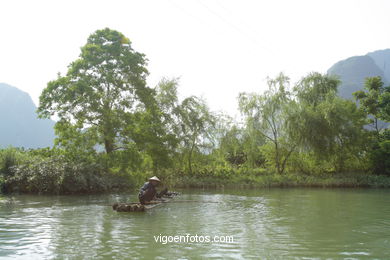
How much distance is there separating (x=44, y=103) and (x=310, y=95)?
2169cm

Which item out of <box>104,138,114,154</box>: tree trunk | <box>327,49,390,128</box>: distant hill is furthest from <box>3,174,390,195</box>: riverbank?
<box>327,49,390,128</box>: distant hill

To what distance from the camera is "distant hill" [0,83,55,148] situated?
170m

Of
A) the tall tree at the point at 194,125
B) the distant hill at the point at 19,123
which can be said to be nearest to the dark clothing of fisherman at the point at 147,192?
the tall tree at the point at 194,125

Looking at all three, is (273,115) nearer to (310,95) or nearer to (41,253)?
(310,95)

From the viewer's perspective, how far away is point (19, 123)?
175 metres

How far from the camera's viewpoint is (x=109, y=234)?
9.77 m

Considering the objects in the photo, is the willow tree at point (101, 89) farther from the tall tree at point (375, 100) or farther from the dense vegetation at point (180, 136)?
the tall tree at point (375, 100)

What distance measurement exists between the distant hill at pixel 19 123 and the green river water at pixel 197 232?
170 metres

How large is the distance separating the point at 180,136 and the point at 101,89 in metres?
9.42

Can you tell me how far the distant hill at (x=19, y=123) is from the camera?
170m

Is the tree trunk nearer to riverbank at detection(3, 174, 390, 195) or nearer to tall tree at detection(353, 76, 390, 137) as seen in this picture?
riverbank at detection(3, 174, 390, 195)

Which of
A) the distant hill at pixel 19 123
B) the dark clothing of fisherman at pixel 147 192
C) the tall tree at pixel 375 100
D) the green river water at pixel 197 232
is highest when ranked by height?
the distant hill at pixel 19 123

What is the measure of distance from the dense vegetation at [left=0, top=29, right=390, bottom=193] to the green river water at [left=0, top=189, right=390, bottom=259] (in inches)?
292

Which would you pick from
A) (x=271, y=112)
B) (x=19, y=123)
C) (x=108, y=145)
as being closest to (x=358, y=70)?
(x=271, y=112)
